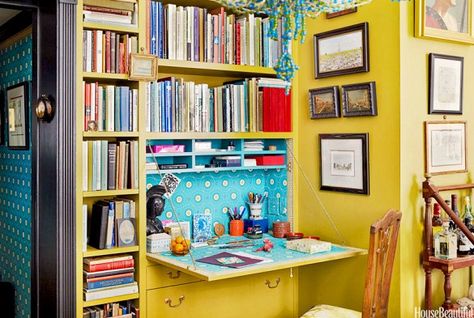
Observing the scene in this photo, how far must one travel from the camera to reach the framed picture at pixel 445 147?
10.1 ft

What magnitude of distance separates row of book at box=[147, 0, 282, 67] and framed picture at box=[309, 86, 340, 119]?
34 centimetres

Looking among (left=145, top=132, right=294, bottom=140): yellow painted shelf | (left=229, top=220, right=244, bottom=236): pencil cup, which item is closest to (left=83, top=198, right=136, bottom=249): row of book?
(left=145, top=132, right=294, bottom=140): yellow painted shelf

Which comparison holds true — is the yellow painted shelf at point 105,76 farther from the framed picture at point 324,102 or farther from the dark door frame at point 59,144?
the framed picture at point 324,102

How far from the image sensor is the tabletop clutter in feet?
9.59

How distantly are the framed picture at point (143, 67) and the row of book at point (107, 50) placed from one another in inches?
1.7

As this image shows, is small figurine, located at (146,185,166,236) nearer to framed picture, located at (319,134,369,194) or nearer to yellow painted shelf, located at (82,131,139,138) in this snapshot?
yellow painted shelf, located at (82,131,139,138)

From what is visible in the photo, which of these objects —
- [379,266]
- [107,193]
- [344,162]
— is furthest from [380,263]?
[107,193]

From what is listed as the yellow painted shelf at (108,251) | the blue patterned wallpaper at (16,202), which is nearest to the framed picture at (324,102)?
the yellow painted shelf at (108,251)

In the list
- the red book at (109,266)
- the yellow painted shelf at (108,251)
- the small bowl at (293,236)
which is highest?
the yellow painted shelf at (108,251)

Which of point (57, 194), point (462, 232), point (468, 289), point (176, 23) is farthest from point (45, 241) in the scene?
point (468, 289)

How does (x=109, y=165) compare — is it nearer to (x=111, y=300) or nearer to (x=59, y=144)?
(x=59, y=144)

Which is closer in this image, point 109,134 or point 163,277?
point 109,134

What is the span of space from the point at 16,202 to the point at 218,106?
1543 mm

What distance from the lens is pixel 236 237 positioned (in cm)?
348
